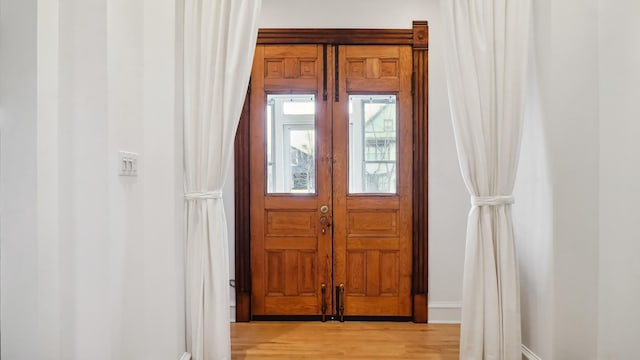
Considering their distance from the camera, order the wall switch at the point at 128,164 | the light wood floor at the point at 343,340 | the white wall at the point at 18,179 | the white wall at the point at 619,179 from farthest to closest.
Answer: the light wood floor at the point at 343,340 → the white wall at the point at 619,179 → the wall switch at the point at 128,164 → the white wall at the point at 18,179

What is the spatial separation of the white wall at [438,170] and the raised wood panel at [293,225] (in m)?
1.06

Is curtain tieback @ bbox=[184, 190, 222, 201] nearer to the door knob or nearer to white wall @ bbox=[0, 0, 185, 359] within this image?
white wall @ bbox=[0, 0, 185, 359]

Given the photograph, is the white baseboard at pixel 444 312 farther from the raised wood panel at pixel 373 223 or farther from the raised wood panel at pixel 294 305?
the raised wood panel at pixel 294 305

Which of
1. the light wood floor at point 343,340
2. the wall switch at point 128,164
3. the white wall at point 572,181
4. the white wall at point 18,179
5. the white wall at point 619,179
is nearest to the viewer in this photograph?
the white wall at point 18,179

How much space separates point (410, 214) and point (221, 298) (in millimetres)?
1788

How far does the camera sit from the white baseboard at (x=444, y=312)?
316cm

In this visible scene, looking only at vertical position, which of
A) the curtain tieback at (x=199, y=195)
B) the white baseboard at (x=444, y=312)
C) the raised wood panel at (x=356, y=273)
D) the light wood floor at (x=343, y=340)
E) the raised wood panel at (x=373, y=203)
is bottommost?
the light wood floor at (x=343, y=340)

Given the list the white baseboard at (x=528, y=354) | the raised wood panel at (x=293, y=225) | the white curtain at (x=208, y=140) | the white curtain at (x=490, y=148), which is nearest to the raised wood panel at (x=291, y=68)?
the white curtain at (x=208, y=140)

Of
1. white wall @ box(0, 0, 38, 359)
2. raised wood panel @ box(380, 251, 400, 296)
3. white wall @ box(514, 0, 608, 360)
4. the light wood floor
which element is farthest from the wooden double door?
white wall @ box(0, 0, 38, 359)

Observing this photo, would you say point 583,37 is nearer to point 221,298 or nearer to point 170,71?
point 170,71

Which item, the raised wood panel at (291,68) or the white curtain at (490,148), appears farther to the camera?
the raised wood panel at (291,68)

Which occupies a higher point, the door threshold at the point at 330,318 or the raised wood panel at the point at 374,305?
the raised wood panel at the point at 374,305

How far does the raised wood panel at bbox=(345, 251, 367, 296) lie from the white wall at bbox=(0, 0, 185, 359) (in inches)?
67.5

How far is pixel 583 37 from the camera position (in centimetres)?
203
